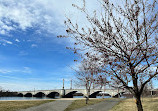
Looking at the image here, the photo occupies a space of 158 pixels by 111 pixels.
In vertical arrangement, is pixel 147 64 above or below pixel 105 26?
below

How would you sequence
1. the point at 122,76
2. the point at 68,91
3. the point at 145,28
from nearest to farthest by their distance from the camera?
the point at 145,28
the point at 122,76
the point at 68,91

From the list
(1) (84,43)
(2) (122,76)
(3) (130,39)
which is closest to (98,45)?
(1) (84,43)

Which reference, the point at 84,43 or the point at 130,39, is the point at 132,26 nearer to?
the point at 130,39

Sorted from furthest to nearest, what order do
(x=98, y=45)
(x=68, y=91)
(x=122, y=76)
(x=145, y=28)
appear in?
(x=68, y=91) → (x=122, y=76) → (x=98, y=45) → (x=145, y=28)

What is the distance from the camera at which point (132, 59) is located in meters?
4.77

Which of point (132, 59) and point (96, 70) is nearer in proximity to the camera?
point (132, 59)

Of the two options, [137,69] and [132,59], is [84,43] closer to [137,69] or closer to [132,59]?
[132,59]

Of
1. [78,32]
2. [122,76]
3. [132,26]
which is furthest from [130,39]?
[78,32]

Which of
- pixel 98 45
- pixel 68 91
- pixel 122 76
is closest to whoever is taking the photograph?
pixel 98 45

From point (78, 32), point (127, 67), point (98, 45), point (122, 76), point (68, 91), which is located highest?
point (78, 32)

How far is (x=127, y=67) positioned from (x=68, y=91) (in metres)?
76.2

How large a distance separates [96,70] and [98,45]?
110cm

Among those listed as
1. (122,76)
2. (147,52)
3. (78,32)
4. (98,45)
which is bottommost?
(122,76)

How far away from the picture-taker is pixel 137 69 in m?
5.24
